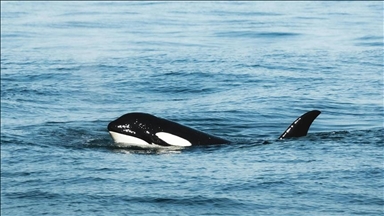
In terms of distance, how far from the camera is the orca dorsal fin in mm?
14055

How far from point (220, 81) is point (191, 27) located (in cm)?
1065

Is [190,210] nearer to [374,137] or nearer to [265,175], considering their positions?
[265,175]

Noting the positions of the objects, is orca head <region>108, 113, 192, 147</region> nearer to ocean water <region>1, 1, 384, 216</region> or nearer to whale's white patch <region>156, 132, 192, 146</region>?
whale's white patch <region>156, 132, 192, 146</region>

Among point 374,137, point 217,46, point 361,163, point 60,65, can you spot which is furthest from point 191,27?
point 361,163

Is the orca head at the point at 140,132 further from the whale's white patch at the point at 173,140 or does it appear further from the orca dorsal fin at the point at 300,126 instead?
the orca dorsal fin at the point at 300,126

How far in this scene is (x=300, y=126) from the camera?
14141mm

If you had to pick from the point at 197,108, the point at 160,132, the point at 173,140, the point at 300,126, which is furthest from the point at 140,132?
the point at 197,108

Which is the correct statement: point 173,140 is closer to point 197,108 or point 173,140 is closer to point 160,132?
point 160,132

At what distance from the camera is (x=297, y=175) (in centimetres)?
1187

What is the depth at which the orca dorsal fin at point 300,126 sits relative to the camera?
14055 millimetres

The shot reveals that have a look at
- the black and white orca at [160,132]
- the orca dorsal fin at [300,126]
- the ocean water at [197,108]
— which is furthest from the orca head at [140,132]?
the orca dorsal fin at [300,126]

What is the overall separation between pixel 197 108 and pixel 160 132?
3.82 meters

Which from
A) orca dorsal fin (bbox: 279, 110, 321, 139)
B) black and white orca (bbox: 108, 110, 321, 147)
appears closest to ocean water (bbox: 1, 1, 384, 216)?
orca dorsal fin (bbox: 279, 110, 321, 139)

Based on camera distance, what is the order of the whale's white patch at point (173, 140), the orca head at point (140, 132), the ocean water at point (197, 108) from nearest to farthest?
the ocean water at point (197, 108)
the whale's white patch at point (173, 140)
the orca head at point (140, 132)
